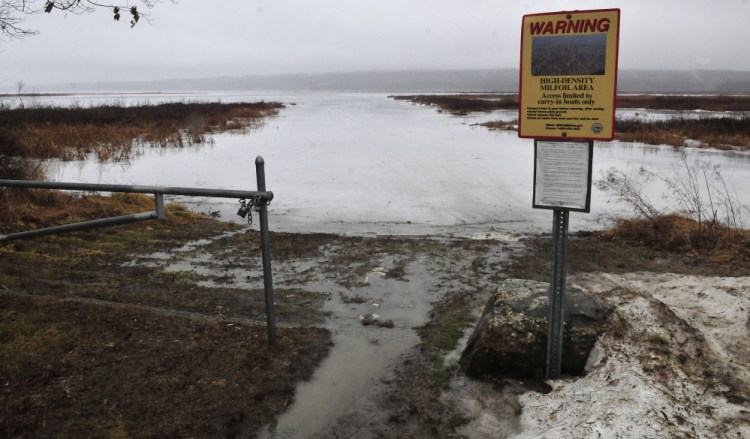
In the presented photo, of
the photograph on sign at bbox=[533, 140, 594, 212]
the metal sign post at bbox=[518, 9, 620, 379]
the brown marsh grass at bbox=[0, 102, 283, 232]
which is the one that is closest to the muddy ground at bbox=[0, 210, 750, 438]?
the metal sign post at bbox=[518, 9, 620, 379]

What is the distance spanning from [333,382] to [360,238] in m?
4.01

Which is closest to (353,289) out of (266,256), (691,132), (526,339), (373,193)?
(266,256)

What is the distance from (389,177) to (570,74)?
10.9 meters

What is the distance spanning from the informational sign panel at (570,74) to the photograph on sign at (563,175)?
0.24 ft

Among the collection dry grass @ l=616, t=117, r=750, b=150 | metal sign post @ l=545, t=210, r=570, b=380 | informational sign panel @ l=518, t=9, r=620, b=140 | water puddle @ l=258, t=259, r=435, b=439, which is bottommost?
water puddle @ l=258, t=259, r=435, b=439

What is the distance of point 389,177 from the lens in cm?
1376

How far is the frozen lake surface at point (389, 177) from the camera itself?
29.9 ft

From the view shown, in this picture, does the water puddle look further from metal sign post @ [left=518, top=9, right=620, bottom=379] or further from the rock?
metal sign post @ [left=518, top=9, right=620, bottom=379]

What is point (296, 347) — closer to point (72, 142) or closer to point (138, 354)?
point (138, 354)

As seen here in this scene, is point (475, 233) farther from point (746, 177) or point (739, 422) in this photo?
point (746, 177)

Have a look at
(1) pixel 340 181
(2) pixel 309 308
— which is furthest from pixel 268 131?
(2) pixel 309 308

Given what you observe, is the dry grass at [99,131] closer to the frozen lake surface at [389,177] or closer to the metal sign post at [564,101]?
the frozen lake surface at [389,177]

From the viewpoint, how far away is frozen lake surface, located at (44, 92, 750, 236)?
9.11 meters

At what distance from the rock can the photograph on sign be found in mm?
871
